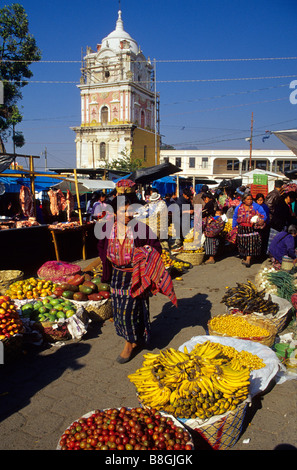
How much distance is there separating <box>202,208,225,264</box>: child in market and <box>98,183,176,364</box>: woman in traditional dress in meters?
5.20

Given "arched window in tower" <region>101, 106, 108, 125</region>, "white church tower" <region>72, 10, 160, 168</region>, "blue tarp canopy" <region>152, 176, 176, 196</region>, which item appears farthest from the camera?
"arched window in tower" <region>101, 106, 108, 125</region>

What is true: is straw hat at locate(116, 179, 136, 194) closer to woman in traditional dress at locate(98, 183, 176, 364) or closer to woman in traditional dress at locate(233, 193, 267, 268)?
woman in traditional dress at locate(98, 183, 176, 364)

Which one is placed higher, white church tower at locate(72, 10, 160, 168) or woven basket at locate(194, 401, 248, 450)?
white church tower at locate(72, 10, 160, 168)

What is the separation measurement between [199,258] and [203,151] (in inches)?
1802

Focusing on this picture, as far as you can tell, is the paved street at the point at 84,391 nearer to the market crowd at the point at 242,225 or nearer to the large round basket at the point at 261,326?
the large round basket at the point at 261,326

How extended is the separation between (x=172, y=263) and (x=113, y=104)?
35874 mm

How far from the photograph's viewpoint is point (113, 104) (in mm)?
39750

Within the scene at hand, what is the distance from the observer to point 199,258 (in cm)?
896

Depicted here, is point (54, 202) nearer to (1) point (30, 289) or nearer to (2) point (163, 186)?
(1) point (30, 289)

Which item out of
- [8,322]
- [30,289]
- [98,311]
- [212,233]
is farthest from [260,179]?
[8,322]

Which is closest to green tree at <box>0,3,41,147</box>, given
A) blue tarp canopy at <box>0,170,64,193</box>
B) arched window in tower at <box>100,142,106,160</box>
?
blue tarp canopy at <box>0,170,64,193</box>

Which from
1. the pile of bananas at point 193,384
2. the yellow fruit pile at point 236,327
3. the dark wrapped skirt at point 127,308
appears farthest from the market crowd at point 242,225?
the pile of bananas at point 193,384

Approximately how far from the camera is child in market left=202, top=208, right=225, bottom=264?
29.2ft
